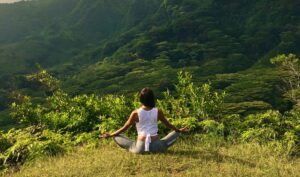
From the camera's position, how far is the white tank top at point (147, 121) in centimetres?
1068

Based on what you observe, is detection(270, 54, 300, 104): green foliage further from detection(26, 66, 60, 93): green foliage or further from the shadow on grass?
the shadow on grass

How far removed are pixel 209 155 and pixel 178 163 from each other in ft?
3.68

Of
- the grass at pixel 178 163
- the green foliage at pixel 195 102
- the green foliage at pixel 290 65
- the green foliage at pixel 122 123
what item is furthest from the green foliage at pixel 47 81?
the green foliage at pixel 290 65

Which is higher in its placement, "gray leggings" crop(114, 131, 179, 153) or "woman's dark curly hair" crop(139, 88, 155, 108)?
"woman's dark curly hair" crop(139, 88, 155, 108)

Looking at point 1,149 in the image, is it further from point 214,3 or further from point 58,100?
point 214,3

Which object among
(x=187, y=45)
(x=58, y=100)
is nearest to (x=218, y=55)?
(x=187, y=45)

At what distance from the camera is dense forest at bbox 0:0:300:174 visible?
41.4ft

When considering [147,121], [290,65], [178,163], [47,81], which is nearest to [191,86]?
[147,121]

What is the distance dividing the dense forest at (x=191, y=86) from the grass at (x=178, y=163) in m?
0.79

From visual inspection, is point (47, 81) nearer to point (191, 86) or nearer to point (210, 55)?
point (191, 86)

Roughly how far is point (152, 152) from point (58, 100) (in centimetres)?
814

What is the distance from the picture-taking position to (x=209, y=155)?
10.5 m

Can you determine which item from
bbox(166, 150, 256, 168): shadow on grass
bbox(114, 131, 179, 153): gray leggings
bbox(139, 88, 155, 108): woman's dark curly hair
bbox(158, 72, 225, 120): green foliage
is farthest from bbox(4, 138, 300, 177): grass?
bbox(158, 72, 225, 120): green foliage

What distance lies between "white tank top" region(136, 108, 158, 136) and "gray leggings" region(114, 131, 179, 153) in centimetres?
26
